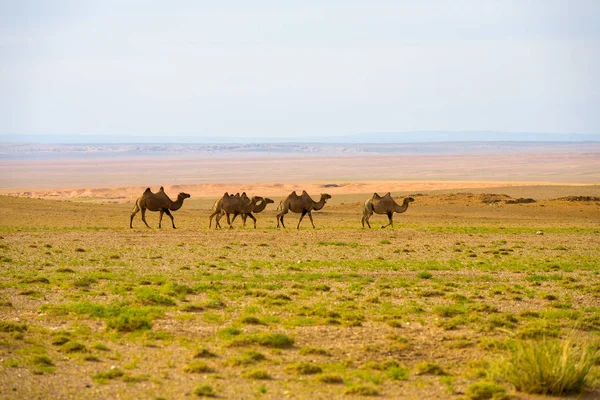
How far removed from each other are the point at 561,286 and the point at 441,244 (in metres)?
8.79

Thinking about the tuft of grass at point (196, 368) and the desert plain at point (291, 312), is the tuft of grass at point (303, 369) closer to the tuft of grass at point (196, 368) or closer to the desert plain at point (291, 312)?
the desert plain at point (291, 312)

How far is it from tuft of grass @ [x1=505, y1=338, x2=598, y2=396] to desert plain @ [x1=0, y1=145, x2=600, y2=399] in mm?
43

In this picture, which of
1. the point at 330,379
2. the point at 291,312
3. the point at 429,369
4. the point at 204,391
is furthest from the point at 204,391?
the point at 291,312

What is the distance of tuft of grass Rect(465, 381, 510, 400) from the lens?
31.9 ft

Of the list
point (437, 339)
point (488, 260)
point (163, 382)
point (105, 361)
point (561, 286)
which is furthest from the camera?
point (488, 260)

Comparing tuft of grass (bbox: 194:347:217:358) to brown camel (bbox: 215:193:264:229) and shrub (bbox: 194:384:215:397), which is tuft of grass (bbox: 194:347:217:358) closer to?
shrub (bbox: 194:384:215:397)

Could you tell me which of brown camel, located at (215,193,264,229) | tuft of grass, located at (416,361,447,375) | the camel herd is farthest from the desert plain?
brown camel, located at (215,193,264,229)

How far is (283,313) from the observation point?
1433 centimetres

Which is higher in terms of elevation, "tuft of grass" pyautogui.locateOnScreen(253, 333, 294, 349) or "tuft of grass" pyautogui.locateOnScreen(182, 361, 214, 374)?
"tuft of grass" pyautogui.locateOnScreen(253, 333, 294, 349)

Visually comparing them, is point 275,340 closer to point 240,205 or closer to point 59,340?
point 59,340

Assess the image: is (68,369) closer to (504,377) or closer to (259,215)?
(504,377)

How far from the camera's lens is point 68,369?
35.4ft

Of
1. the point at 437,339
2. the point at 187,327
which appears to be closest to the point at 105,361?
the point at 187,327

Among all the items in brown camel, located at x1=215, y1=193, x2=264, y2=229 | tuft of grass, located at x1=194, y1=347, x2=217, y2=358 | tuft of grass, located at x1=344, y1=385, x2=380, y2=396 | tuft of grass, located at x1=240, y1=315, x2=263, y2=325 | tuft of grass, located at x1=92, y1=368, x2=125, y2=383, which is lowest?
tuft of grass, located at x1=344, y1=385, x2=380, y2=396
